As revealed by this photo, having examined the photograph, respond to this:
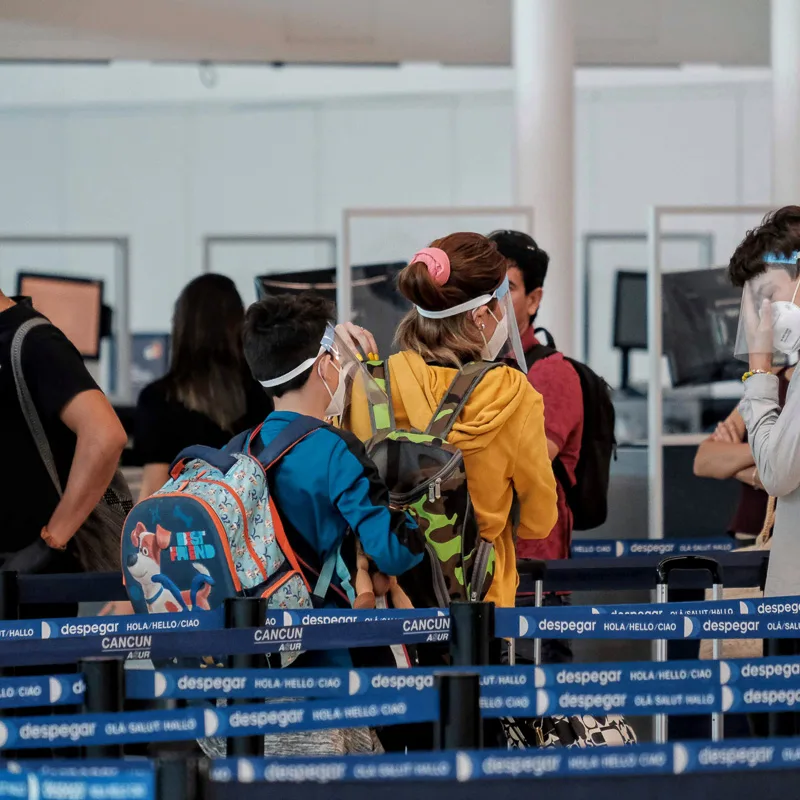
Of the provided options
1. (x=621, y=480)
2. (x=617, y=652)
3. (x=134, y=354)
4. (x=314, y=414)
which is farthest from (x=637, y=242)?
(x=314, y=414)

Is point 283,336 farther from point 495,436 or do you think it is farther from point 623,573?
point 623,573

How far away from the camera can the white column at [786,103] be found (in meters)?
6.57

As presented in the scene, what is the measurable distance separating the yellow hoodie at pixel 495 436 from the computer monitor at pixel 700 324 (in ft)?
9.67

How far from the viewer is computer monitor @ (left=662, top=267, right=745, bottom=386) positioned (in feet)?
17.5

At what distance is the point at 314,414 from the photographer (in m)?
2.45

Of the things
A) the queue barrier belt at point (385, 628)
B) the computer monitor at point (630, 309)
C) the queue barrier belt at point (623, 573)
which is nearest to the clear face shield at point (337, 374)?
the queue barrier belt at point (385, 628)

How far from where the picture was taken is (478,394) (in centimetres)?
243

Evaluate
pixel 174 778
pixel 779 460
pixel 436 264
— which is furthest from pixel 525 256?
pixel 174 778

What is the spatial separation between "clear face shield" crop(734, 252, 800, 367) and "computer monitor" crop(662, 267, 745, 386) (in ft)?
8.94

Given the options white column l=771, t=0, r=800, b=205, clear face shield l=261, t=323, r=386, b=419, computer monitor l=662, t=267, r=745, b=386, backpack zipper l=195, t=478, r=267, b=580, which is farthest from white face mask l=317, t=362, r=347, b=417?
white column l=771, t=0, r=800, b=205

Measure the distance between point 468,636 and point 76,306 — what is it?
15.3ft

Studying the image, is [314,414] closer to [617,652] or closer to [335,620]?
[335,620]

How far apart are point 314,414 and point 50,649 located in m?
0.76

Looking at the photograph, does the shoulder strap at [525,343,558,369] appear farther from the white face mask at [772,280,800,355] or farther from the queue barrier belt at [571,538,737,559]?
the white face mask at [772,280,800,355]
